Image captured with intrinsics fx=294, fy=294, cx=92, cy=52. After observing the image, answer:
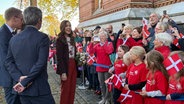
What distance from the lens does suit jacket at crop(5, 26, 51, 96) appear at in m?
3.58

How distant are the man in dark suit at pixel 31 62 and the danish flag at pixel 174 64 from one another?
1.71 m

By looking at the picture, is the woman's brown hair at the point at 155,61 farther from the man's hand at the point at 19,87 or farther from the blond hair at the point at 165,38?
the man's hand at the point at 19,87

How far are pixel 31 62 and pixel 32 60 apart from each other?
28 millimetres

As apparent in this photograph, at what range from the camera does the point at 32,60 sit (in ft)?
11.9

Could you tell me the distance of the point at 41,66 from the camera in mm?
3580

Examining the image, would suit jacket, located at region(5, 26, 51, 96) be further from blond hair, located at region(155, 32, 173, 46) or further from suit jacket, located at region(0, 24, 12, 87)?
blond hair, located at region(155, 32, 173, 46)

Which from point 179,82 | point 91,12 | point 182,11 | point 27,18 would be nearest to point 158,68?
point 179,82

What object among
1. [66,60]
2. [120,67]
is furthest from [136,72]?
[66,60]

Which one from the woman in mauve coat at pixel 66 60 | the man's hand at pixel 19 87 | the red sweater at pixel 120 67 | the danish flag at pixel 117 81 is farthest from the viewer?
the woman in mauve coat at pixel 66 60

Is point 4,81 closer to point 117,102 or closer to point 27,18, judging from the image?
point 27,18

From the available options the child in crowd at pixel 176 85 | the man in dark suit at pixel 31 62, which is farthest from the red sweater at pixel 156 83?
the man in dark suit at pixel 31 62

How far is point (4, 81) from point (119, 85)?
6.80 feet

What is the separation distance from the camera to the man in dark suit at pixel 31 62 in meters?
3.59

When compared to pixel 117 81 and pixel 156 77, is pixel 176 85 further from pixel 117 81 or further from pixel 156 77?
pixel 117 81
